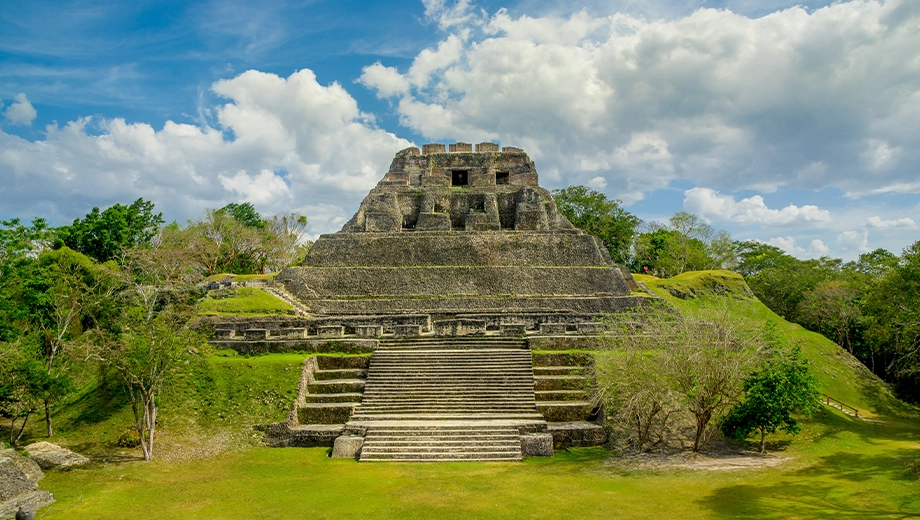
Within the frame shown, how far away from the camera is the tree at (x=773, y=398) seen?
11.0 m

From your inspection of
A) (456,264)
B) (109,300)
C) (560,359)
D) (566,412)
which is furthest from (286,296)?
(566,412)

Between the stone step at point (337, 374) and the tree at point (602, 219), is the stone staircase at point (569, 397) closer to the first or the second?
the stone step at point (337, 374)

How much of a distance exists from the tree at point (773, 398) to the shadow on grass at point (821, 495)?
1.02 metres

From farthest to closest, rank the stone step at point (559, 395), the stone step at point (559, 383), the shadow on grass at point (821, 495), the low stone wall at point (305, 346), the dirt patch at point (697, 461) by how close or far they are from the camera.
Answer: the low stone wall at point (305, 346), the stone step at point (559, 383), the stone step at point (559, 395), the dirt patch at point (697, 461), the shadow on grass at point (821, 495)

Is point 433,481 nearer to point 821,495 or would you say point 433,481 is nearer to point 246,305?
point 821,495

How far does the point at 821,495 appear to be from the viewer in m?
8.48

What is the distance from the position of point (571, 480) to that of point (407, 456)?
→ 3.45 metres

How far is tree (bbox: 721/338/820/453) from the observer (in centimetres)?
1103

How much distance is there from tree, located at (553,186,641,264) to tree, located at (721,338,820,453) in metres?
26.4

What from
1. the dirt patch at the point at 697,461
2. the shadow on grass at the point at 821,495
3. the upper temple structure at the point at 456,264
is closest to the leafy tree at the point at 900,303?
the shadow on grass at the point at 821,495

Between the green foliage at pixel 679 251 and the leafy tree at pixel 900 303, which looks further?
the green foliage at pixel 679 251

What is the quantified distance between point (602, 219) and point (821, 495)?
103 feet

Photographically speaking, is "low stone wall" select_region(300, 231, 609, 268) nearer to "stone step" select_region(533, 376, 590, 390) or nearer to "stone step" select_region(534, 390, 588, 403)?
"stone step" select_region(533, 376, 590, 390)

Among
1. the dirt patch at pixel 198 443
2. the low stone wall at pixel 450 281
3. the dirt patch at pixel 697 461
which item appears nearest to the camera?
the dirt patch at pixel 697 461
